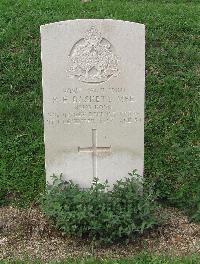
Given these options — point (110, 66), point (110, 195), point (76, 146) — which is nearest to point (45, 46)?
point (110, 66)

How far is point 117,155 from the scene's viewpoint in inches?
210

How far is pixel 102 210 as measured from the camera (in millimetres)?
4961

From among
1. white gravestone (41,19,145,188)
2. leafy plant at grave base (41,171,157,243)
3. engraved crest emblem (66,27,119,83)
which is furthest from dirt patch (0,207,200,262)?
engraved crest emblem (66,27,119,83)

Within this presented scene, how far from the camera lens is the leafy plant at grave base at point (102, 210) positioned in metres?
4.94

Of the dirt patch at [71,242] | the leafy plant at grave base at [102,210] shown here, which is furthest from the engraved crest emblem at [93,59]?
the dirt patch at [71,242]

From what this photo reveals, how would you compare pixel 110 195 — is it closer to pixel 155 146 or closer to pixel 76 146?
pixel 76 146

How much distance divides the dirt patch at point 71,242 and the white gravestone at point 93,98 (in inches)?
17.9

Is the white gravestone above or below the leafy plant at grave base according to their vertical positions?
above

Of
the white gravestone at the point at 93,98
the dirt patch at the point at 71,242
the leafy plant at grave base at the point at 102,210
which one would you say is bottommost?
the dirt patch at the point at 71,242

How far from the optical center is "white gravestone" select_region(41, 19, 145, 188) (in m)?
5.02

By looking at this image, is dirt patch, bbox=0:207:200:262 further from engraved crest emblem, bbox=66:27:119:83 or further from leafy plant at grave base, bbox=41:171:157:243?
engraved crest emblem, bbox=66:27:119:83

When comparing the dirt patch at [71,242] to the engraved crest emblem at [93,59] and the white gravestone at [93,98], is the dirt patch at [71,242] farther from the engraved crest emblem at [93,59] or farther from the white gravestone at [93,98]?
the engraved crest emblem at [93,59]

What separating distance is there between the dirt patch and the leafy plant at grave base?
3.4 inches

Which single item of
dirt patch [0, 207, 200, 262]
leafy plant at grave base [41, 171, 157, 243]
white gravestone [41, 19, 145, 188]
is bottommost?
dirt patch [0, 207, 200, 262]
